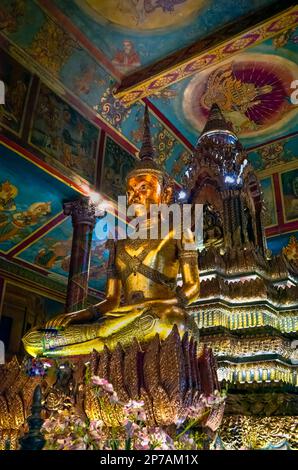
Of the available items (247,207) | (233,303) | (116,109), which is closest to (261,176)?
(116,109)

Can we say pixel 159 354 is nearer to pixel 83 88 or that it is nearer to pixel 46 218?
pixel 83 88

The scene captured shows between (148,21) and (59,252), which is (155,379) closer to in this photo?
(148,21)

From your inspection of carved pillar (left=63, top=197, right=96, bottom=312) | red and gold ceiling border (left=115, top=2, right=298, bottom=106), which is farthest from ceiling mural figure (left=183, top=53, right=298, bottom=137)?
carved pillar (left=63, top=197, right=96, bottom=312)

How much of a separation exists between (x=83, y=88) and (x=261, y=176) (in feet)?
16.7

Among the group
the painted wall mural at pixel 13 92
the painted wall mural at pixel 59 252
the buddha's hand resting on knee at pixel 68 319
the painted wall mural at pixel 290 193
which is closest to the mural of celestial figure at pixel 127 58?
the painted wall mural at pixel 13 92

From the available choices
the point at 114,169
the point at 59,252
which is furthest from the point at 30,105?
the point at 59,252

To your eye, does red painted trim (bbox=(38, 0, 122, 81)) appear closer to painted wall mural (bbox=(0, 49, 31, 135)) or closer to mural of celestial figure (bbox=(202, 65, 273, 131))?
painted wall mural (bbox=(0, 49, 31, 135))

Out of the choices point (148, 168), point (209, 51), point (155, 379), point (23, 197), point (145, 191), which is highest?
point (209, 51)

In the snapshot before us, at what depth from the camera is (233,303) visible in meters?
4.16

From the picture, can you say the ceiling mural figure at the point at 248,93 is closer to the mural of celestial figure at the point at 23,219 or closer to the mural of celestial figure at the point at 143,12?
the mural of celestial figure at the point at 143,12

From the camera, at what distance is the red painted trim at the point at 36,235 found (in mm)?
9920

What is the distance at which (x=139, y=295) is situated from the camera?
366 centimetres

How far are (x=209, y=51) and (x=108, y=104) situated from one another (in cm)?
230

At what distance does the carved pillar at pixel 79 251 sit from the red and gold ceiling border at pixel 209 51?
2.32 m
